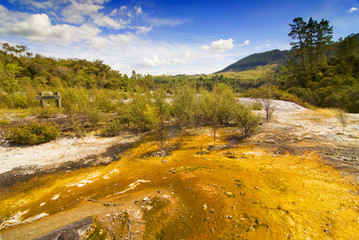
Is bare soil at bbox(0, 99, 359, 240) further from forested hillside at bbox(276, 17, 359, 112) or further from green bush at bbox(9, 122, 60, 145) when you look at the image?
forested hillside at bbox(276, 17, 359, 112)

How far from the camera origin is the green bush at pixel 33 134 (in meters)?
6.70

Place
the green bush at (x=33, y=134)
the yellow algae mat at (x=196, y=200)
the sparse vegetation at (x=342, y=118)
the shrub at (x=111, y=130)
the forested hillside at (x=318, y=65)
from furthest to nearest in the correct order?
the forested hillside at (x=318, y=65) < the shrub at (x=111, y=130) < the sparse vegetation at (x=342, y=118) < the green bush at (x=33, y=134) < the yellow algae mat at (x=196, y=200)

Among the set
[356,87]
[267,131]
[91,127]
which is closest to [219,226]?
[267,131]

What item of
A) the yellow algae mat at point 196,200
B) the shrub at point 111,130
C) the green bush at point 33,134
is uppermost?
the green bush at point 33,134

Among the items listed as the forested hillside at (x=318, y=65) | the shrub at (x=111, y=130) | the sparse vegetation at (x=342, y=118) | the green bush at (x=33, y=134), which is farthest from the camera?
the forested hillside at (x=318, y=65)

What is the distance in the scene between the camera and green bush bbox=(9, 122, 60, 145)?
6703 mm

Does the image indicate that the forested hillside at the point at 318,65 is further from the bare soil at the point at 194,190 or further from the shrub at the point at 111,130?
the shrub at the point at 111,130

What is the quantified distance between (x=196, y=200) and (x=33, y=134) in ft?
25.0

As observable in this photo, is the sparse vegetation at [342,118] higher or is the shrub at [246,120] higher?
the shrub at [246,120]

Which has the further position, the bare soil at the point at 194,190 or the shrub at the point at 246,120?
the shrub at the point at 246,120

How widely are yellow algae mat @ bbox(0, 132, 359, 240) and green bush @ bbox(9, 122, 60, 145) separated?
315 cm

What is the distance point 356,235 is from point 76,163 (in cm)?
736

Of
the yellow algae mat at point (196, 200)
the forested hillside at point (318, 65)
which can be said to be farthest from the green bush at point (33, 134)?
the forested hillside at point (318, 65)

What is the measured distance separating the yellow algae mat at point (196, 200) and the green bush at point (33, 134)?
315cm
